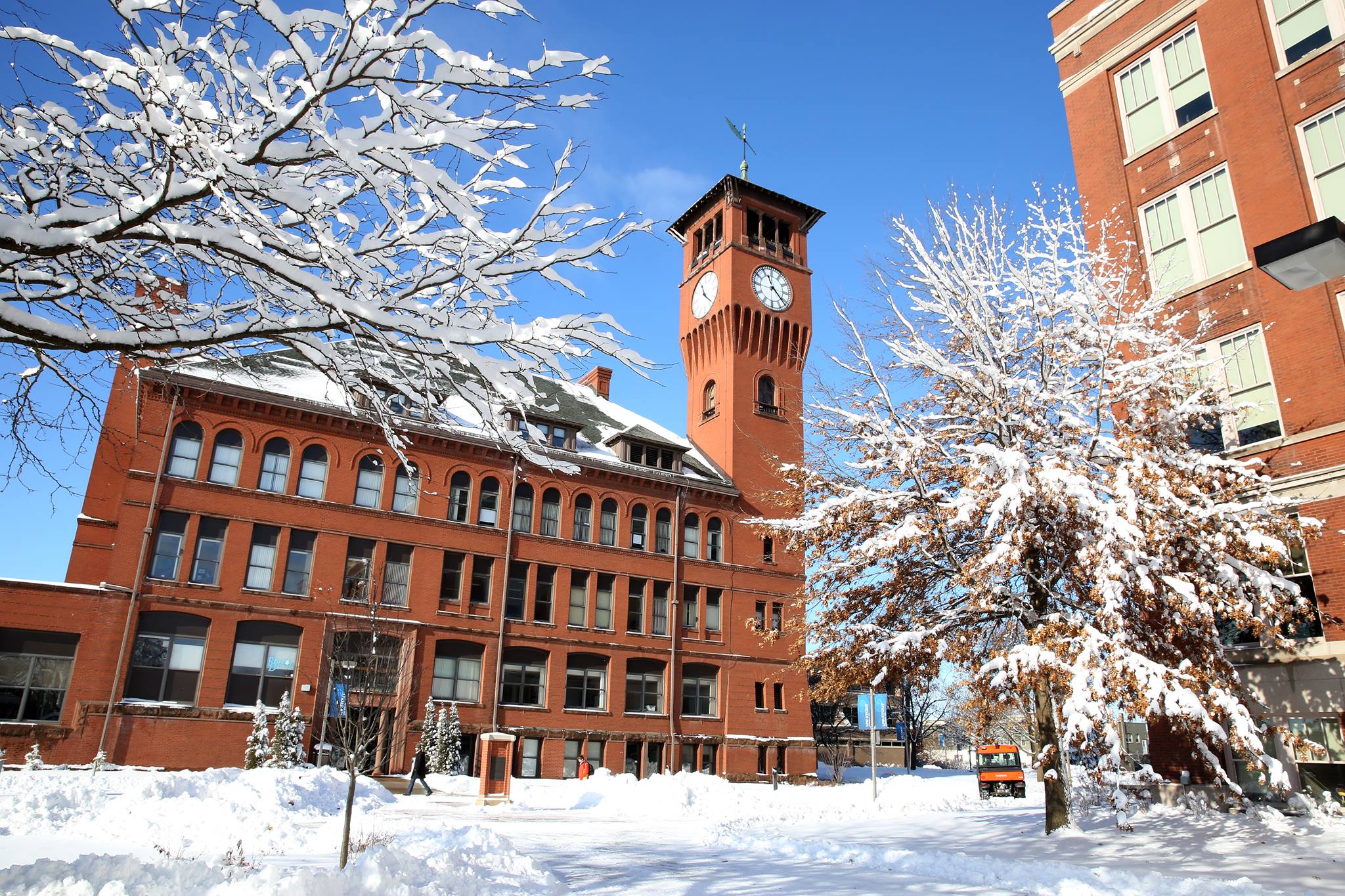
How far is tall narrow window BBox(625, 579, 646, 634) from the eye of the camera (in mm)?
37094

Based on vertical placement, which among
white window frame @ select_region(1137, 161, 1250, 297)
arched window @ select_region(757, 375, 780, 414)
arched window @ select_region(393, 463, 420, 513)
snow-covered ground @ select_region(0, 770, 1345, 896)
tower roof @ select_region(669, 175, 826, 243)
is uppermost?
tower roof @ select_region(669, 175, 826, 243)

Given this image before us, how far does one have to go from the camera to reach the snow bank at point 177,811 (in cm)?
1185

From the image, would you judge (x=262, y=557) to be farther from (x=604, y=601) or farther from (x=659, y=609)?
(x=659, y=609)

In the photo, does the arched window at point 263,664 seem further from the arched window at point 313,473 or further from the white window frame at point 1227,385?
the white window frame at point 1227,385

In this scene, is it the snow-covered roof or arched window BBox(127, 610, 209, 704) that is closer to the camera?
arched window BBox(127, 610, 209, 704)

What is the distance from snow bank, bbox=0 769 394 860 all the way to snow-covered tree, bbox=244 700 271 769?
7749 millimetres

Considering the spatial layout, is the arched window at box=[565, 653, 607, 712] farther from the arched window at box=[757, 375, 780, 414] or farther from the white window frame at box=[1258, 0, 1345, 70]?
the white window frame at box=[1258, 0, 1345, 70]

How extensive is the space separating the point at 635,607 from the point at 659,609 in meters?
1.17

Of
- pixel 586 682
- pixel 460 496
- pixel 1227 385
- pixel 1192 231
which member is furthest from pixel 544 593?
pixel 1192 231

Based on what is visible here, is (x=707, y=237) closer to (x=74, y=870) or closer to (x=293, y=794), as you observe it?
(x=293, y=794)

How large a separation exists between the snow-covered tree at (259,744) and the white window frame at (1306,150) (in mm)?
28123

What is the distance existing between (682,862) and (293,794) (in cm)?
941

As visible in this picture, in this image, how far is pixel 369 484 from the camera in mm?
32750

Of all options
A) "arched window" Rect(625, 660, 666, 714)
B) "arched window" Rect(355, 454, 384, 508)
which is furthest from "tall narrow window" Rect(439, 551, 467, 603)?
"arched window" Rect(625, 660, 666, 714)
